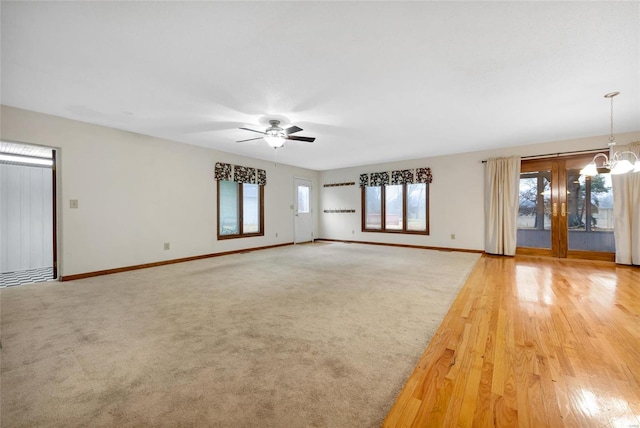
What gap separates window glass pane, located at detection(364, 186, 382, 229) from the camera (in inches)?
317

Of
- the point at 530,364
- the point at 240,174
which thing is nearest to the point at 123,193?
the point at 240,174

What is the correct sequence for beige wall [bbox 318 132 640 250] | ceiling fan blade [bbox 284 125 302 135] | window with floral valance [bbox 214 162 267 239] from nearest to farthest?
ceiling fan blade [bbox 284 125 302 135] → beige wall [bbox 318 132 640 250] → window with floral valance [bbox 214 162 267 239]

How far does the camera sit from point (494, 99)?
337 centimetres

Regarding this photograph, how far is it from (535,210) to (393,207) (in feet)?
10.7

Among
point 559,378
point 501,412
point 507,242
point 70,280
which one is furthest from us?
point 507,242

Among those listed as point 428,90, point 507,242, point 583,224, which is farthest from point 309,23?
point 583,224

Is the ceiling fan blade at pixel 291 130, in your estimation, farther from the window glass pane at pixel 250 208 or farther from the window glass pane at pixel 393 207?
the window glass pane at pixel 393 207

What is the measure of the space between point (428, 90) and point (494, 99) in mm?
975

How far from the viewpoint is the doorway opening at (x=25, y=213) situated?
4684 millimetres

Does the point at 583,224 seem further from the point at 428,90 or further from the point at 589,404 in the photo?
the point at 589,404

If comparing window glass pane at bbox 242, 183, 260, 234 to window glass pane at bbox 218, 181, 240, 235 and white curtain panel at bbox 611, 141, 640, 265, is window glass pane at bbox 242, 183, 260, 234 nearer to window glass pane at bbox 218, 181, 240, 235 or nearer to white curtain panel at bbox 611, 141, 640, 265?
window glass pane at bbox 218, 181, 240, 235

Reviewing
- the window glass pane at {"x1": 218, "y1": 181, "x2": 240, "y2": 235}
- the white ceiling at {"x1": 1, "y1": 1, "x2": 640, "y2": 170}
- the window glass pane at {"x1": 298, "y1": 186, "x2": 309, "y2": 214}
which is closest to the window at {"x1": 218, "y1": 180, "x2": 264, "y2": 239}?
the window glass pane at {"x1": 218, "y1": 181, "x2": 240, "y2": 235}

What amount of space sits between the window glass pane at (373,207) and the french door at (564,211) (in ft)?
11.3

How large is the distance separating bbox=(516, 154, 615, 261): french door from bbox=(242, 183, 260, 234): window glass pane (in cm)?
629
